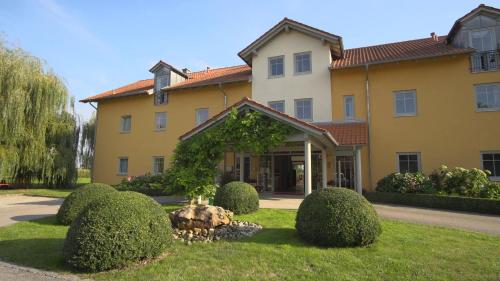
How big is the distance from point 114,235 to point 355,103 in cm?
1624

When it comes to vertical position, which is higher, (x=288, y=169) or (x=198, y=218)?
(x=288, y=169)

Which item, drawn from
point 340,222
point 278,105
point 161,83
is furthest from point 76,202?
point 161,83

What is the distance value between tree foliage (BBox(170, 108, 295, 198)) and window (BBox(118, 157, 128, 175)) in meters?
14.0

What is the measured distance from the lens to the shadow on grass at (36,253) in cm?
630

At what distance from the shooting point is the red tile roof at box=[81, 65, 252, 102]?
22.4 metres

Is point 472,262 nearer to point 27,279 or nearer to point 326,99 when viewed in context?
point 27,279

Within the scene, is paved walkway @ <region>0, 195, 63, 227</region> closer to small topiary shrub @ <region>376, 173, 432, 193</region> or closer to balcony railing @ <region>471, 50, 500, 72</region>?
small topiary shrub @ <region>376, 173, 432, 193</region>

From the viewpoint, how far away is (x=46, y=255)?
6.91 metres

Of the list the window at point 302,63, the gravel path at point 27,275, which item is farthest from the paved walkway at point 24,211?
the window at point 302,63

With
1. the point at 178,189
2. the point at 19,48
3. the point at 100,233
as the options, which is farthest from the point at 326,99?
the point at 19,48

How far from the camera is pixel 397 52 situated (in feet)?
63.3

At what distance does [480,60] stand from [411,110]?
4.05 meters

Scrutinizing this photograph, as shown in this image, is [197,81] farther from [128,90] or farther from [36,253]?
[36,253]

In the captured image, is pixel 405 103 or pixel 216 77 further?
pixel 216 77
